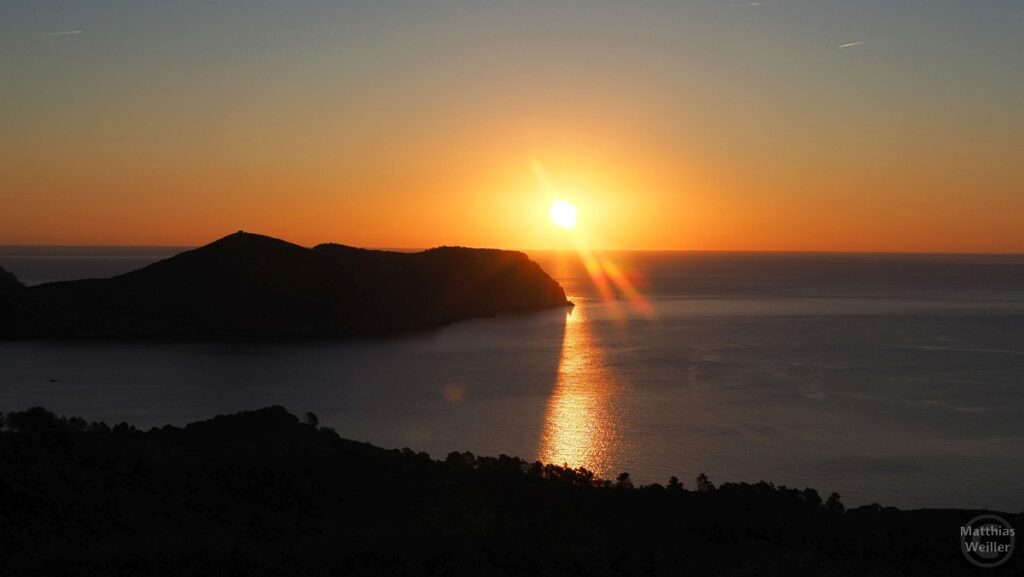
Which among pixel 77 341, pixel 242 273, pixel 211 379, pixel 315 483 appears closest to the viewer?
pixel 315 483

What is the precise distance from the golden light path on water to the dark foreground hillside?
11687mm

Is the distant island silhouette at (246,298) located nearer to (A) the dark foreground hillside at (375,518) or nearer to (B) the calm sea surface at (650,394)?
(B) the calm sea surface at (650,394)

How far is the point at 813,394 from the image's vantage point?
2618 inches

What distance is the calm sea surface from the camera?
45094mm

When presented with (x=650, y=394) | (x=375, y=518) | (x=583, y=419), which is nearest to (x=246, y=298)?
(x=650, y=394)

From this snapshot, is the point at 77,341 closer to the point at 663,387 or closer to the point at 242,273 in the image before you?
the point at 242,273

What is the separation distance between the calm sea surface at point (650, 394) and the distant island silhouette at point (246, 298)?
38.0 feet

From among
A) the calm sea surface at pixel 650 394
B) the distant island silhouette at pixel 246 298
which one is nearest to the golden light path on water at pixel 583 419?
the calm sea surface at pixel 650 394

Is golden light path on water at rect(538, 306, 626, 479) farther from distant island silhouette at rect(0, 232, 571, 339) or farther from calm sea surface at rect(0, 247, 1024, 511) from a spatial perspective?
distant island silhouette at rect(0, 232, 571, 339)

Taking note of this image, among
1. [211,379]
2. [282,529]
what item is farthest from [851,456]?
[211,379]

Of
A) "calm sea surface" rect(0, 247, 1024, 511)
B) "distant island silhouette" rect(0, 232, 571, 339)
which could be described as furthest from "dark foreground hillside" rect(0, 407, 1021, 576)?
"distant island silhouette" rect(0, 232, 571, 339)

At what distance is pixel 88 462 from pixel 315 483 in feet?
25.1

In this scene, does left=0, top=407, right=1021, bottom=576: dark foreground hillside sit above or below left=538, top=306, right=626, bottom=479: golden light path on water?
below

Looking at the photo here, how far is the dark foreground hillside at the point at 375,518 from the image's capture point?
18.9 meters
